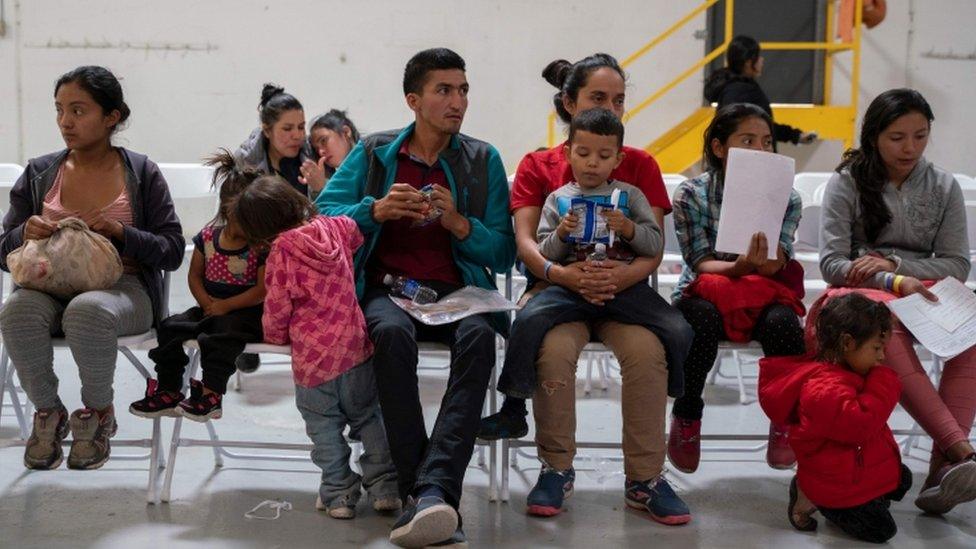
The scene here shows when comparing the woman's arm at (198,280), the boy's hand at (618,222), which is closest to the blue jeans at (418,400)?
the boy's hand at (618,222)

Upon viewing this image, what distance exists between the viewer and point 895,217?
3197mm

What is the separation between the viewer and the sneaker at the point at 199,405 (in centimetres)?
284

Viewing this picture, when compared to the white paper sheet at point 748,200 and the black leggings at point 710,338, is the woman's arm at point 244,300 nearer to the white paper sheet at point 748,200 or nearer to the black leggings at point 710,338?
the black leggings at point 710,338

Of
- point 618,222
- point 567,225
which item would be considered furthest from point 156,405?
point 618,222

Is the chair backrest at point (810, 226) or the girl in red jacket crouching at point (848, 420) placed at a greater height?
the chair backrest at point (810, 226)

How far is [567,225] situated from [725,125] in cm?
69

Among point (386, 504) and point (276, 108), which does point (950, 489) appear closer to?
point (386, 504)

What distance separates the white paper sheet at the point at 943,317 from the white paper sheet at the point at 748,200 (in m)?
0.41

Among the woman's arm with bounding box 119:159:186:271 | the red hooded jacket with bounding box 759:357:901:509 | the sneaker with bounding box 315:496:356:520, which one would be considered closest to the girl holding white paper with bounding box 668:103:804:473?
the red hooded jacket with bounding box 759:357:901:509

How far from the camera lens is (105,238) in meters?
3.03

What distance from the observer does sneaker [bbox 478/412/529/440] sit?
9.52ft

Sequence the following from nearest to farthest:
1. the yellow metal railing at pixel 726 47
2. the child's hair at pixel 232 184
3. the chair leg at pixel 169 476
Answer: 1. the chair leg at pixel 169 476
2. the child's hair at pixel 232 184
3. the yellow metal railing at pixel 726 47

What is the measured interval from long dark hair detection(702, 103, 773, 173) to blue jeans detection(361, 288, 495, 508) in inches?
39.2

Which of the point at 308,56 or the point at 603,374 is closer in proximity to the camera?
the point at 603,374
